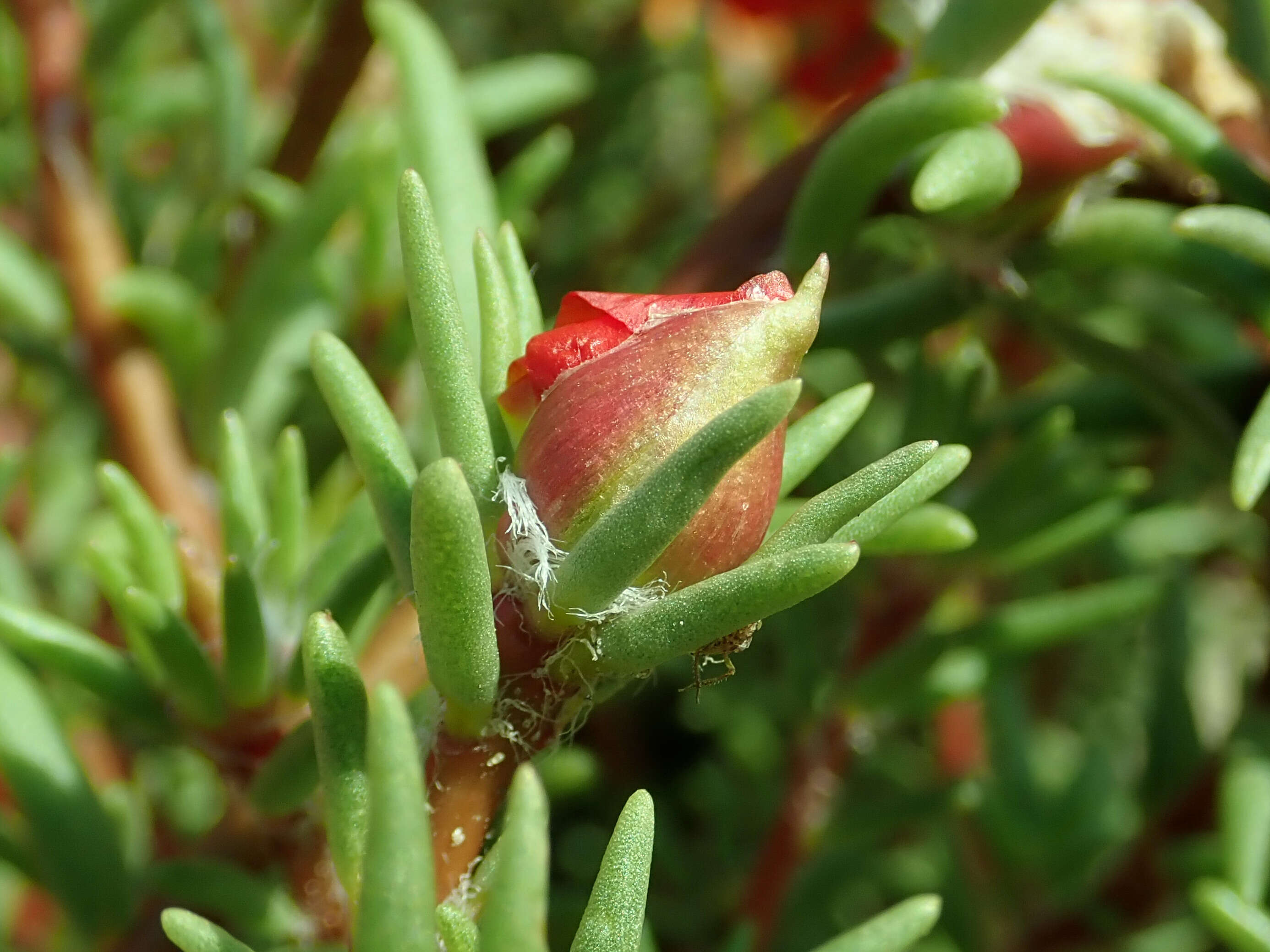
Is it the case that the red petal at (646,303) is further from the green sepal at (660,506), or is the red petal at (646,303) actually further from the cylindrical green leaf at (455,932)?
the cylindrical green leaf at (455,932)

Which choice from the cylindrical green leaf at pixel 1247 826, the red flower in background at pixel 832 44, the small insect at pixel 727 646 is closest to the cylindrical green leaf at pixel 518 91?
the red flower in background at pixel 832 44

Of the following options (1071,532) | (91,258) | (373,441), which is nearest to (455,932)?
(373,441)

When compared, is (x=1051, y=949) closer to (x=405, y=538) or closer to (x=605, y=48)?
(x=405, y=538)

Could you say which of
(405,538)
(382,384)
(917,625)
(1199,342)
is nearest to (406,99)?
(382,384)

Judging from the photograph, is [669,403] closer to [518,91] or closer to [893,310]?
[893,310]

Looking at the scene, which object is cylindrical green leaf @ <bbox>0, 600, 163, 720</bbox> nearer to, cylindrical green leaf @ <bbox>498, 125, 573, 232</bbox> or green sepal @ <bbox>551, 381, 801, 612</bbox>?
green sepal @ <bbox>551, 381, 801, 612</bbox>

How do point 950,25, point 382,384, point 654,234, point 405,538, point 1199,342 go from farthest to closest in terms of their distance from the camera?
1. point 654,234
2. point 1199,342
3. point 382,384
4. point 950,25
5. point 405,538
